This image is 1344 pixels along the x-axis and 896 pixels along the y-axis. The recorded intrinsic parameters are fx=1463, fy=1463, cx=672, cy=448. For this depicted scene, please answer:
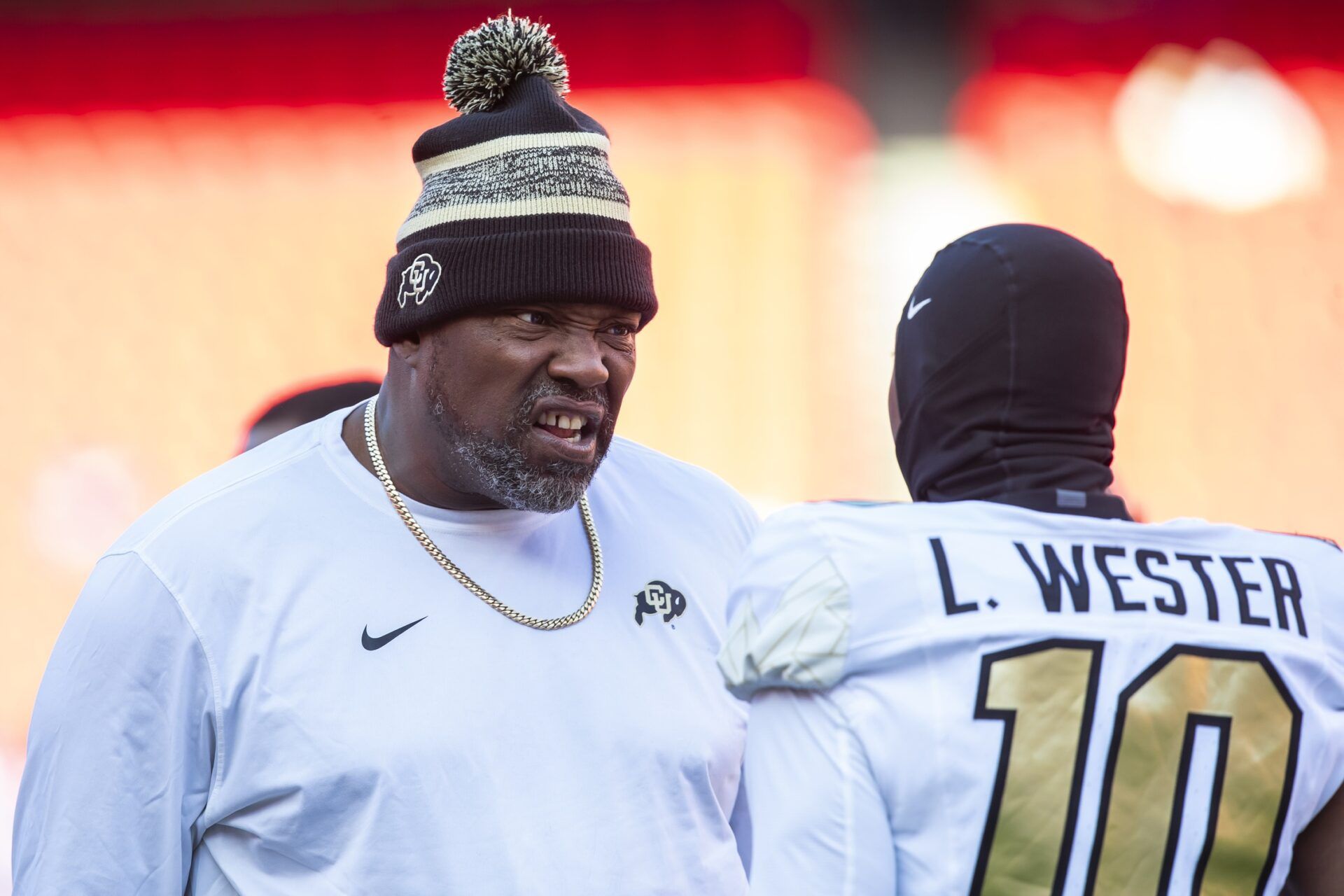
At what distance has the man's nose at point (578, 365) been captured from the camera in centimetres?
214

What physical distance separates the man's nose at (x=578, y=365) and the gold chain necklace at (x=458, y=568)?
0.28 m

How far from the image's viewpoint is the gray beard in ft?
6.97

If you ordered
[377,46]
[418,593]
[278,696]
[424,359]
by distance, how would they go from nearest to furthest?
[278,696], [418,593], [424,359], [377,46]

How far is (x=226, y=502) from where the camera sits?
2094 millimetres

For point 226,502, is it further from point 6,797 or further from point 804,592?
point 6,797

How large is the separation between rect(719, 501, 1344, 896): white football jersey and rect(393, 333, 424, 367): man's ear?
0.92m

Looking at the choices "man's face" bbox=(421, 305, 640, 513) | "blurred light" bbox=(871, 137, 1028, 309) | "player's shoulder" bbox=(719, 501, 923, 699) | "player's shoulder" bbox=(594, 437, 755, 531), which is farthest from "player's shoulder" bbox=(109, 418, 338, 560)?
"blurred light" bbox=(871, 137, 1028, 309)

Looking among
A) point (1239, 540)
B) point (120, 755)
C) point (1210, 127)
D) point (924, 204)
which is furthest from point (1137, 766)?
point (1210, 127)

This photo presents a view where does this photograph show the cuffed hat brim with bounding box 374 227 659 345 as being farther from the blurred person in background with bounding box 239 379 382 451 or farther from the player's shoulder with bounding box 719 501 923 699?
the blurred person in background with bounding box 239 379 382 451

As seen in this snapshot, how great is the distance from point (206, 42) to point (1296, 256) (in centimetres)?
376

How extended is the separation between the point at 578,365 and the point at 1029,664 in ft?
3.05

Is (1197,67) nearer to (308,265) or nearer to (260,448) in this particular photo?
(308,265)

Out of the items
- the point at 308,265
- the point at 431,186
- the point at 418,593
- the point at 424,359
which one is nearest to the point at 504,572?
the point at 418,593

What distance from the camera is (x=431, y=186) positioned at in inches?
89.4
